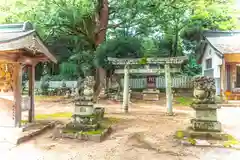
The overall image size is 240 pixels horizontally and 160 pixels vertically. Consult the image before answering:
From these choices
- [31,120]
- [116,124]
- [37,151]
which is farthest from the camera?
[116,124]

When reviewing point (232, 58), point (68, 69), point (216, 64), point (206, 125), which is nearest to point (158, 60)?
point (206, 125)

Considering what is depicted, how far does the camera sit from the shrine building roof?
6059 mm

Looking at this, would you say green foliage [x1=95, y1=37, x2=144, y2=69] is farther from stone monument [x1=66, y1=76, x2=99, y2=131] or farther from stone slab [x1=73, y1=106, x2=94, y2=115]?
stone slab [x1=73, y1=106, x2=94, y2=115]

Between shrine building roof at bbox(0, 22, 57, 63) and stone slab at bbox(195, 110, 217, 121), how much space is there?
5.50m

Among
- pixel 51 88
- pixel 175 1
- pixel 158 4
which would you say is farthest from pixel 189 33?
pixel 51 88

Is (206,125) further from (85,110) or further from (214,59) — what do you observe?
(214,59)

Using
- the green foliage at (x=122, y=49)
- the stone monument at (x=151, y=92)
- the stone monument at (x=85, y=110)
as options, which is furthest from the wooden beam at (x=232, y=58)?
the stone monument at (x=85, y=110)

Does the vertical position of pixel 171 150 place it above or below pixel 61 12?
below

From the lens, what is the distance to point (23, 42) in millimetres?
6438

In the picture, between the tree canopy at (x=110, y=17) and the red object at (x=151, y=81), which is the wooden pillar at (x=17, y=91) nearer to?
the tree canopy at (x=110, y=17)

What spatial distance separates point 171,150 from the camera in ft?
18.2

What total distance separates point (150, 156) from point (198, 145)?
149cm

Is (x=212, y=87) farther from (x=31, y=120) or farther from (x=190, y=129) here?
(x=31, y=120)

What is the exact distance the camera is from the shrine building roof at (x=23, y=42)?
6.06 metres
